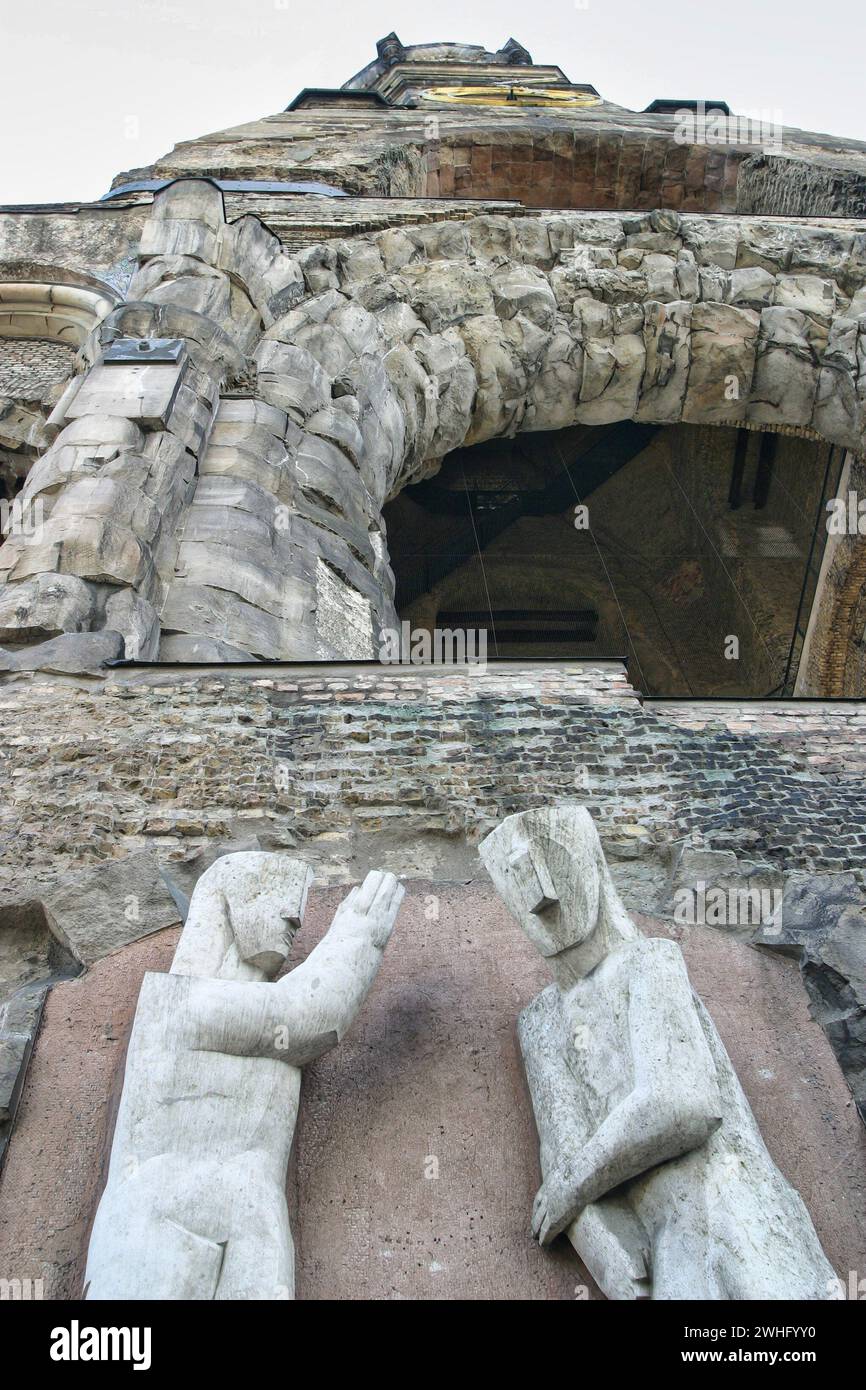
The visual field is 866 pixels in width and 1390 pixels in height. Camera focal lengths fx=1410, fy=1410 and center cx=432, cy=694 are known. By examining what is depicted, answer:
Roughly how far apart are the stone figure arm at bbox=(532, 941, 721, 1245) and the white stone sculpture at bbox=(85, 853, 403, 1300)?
2.21 feet

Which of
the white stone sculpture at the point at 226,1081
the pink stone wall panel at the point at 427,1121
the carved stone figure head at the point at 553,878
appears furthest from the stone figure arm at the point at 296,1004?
the carved stone figure head at the point at 553,878

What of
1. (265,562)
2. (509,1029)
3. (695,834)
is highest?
(265,562)

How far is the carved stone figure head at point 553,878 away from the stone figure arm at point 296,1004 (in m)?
0.42

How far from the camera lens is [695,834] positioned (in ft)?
17.4

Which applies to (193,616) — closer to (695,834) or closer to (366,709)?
(366,709)

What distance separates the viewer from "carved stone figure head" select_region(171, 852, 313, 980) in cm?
391

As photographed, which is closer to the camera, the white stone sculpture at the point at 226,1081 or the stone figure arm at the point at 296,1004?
the white stone sculpture at the point at 226,1081

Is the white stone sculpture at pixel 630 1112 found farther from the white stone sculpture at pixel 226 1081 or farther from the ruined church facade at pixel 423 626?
the white stone sculpture at pixel 226 1081

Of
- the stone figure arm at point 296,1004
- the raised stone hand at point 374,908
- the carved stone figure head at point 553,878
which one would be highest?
the carved stone figure head at point 553,878

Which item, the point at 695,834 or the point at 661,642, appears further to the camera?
the point at 661,642

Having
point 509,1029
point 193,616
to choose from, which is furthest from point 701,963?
point 193,616

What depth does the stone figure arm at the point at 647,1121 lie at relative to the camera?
3.39 meters

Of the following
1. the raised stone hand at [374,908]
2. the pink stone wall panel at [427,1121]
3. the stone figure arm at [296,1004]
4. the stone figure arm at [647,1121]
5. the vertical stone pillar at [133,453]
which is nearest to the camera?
the stone figure arm at [647,1121]

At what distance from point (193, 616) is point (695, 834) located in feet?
10.8
